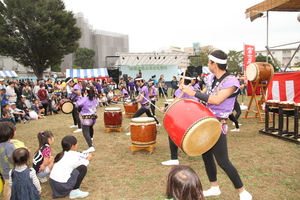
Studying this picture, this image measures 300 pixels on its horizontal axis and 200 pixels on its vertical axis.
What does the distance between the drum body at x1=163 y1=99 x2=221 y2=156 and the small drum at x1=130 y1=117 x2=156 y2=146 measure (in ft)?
6.96

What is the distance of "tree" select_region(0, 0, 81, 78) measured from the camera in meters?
23.9

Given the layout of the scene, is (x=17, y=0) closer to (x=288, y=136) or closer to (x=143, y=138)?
(x=143, y=138)

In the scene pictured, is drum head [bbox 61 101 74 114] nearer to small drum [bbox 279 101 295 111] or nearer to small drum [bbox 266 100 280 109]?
small drum [bbox 266 100 280 109]

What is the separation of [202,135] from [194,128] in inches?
5.3

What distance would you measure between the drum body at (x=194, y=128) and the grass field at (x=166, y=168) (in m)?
0.99

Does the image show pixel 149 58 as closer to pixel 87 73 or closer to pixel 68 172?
pixel 87 73

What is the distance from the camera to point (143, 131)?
482cm

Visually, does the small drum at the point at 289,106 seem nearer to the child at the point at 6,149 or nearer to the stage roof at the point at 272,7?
the stage roof at the point at 272,7

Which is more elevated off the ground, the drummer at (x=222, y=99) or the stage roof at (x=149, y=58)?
the stage roof at (x=149, y=58)

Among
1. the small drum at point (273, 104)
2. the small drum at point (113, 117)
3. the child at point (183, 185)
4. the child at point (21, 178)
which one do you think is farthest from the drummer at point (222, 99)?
the small drum at point (113, 117)

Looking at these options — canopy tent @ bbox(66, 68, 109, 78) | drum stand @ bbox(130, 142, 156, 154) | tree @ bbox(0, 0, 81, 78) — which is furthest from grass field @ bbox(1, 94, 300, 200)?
tree @ bbox(0, 0, 81, 78)

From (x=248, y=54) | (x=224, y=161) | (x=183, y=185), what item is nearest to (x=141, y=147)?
(x=224, y=161)

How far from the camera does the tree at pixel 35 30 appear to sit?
2386 cm

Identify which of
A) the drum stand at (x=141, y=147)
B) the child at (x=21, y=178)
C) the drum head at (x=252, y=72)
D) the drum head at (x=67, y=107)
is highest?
the drum head at (x=252, y=72)
